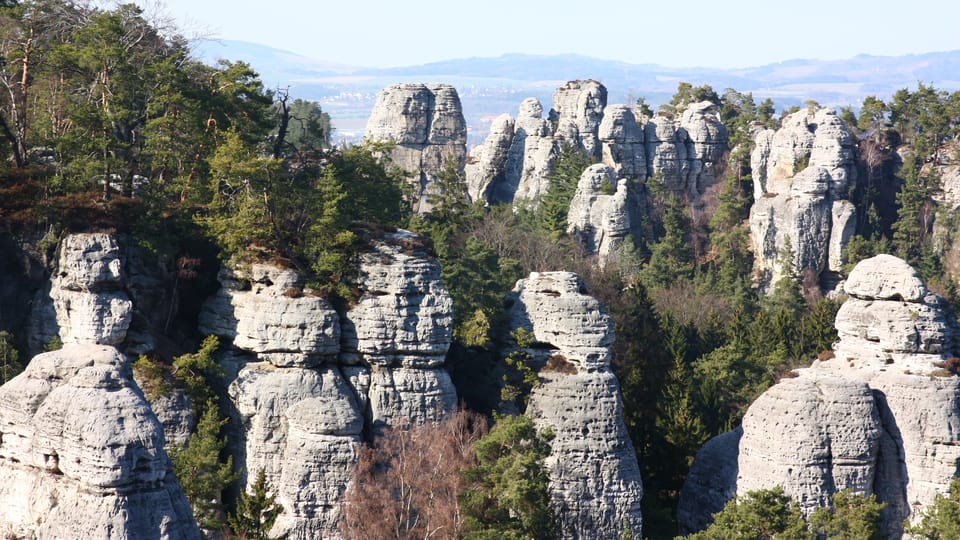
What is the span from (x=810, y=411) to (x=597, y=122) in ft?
152

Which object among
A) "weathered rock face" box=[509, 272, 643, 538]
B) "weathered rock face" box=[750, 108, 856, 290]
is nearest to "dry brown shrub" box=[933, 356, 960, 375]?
"weathered rock face" box=[509, 272, 643, 538]

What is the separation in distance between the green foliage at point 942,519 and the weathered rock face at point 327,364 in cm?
1081

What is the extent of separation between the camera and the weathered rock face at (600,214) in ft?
220

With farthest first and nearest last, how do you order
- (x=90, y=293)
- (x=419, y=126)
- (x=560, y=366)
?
(x=419, y=126)
(x=560, y=366)
(x=90, y=293)

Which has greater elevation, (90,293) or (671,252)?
(90,293)

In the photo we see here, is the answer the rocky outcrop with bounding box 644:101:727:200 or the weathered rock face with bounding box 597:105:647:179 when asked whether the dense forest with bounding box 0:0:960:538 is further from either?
the rocky outcrop with bounding box 644:101:727:200

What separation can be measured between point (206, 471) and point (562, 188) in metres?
42.2

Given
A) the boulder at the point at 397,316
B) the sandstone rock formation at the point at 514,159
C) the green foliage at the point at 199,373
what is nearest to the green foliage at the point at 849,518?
the boulder at the point at 397,316

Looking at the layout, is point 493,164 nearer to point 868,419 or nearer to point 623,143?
point 623,143

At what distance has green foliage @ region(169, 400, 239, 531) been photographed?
94.6ft

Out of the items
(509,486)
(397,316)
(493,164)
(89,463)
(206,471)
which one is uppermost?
(89,463)

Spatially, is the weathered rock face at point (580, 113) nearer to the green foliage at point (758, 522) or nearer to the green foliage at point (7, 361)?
the green foliage at point (758, 522)

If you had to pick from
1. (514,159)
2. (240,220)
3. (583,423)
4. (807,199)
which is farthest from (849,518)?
(514,159)

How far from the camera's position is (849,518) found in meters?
30.3
